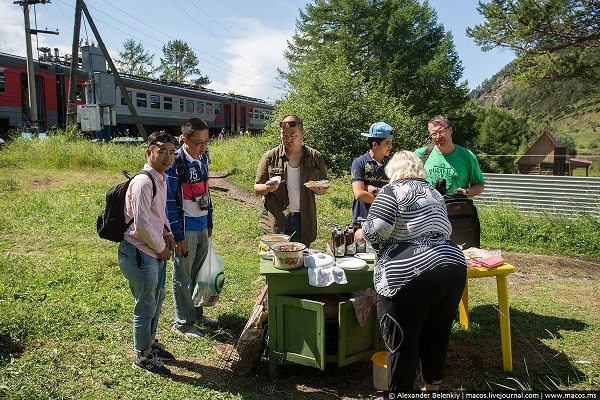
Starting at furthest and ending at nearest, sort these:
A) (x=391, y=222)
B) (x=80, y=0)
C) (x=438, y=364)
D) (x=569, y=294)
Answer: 1. (x=80, y=0)
2. (x=569, y=294)
3. (x=438, y=364)
4. (x=391, y=222)

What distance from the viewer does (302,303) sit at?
314 cm

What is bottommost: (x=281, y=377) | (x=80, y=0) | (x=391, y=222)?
(x=281, y=377)

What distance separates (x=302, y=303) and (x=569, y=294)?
3.84m

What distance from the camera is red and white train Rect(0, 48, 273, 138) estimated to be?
1717cm

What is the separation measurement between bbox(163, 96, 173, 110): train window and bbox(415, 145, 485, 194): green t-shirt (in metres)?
21.3

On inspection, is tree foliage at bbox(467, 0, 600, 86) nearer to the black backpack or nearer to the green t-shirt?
the green t-shirt

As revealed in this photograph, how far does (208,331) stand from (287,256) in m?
1.41

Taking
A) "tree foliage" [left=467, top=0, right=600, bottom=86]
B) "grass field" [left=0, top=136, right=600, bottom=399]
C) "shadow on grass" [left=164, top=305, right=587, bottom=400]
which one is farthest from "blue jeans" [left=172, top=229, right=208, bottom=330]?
"tree foliage" [left=467, top=0, right=600, bottom=86]

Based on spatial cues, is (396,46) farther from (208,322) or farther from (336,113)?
(208,322)

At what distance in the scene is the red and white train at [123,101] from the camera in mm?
17172

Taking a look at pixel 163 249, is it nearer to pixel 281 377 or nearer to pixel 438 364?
pixel 281 377

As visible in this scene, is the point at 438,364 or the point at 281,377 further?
the point at 281,377

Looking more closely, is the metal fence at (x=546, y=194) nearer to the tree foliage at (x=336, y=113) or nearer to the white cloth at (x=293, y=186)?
the tree foliage at (x=336, y=113)

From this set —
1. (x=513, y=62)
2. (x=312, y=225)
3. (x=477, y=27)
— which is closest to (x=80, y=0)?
(x=477, y=27)
